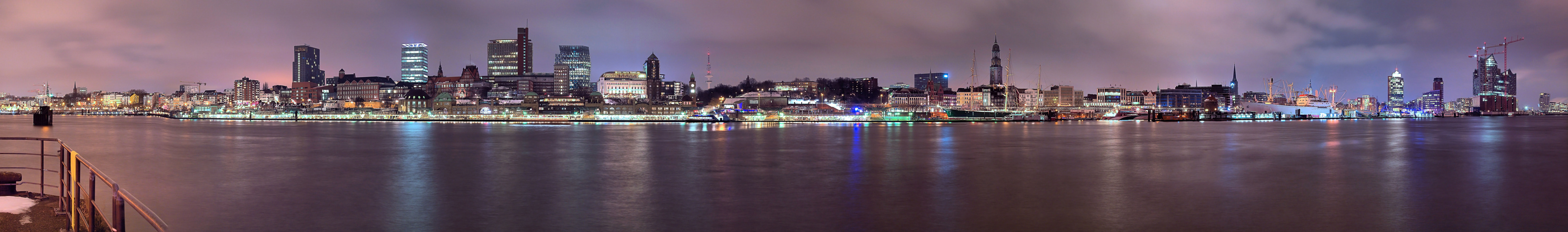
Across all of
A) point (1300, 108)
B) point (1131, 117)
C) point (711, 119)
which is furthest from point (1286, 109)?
point (711, 119)

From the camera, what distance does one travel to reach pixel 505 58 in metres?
189

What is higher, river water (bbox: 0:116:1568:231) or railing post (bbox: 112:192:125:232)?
railing post (bbox: 112:192:125:232)

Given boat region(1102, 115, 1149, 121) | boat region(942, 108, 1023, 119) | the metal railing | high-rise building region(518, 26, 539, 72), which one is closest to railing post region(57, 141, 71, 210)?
the metal railing

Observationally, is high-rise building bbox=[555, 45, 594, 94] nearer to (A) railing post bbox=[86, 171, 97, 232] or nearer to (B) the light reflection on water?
(B) the light reflection on water

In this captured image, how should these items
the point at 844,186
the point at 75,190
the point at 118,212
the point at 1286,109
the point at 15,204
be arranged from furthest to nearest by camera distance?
the point at 1286,109, the point at 844,186, the point at 15,204, the point at 75,190, the point at 118,212

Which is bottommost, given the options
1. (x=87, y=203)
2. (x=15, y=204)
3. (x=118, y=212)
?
(x=15, y=204)

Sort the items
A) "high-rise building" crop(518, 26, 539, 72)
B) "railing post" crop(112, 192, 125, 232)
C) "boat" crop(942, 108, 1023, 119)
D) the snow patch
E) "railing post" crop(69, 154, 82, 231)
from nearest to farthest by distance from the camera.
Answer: "railing post" crop(112, 192, 125, 232) → "railing post" crop(69, 154, 82, 231) → the snow patch → "boat" crop(942, 108, 1023, 119) → "high-rise building" crop(518, 26, 539, 72)

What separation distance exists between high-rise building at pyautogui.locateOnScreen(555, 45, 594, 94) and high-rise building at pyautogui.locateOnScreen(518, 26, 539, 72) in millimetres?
2593

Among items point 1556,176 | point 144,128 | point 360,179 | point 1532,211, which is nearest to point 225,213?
point 360,179

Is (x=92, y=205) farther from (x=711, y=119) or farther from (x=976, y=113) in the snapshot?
(x=976, y=113)

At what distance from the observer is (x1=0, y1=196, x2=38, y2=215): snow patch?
26.1 feet

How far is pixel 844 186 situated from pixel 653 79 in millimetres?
163107

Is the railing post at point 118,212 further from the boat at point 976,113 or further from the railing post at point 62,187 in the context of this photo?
the boat at point 976,113

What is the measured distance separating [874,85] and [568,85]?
62137 millimetres
